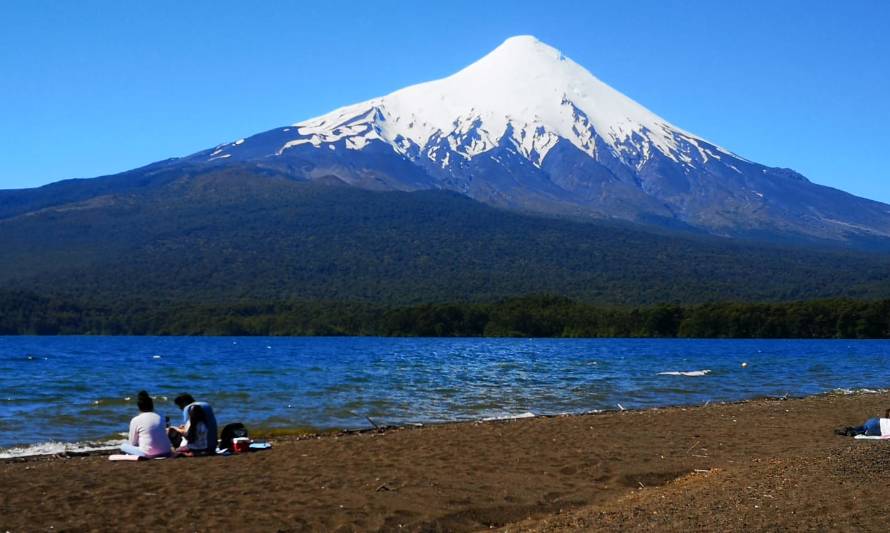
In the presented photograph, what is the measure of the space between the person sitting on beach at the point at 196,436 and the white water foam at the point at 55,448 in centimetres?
138

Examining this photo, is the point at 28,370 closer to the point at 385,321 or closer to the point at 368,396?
the point at 368,396

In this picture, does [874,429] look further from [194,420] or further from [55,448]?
[55,448]

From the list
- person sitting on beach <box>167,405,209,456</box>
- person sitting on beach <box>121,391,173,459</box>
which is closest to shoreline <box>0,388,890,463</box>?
person sitting on beach <box>121,391,173,459</box>

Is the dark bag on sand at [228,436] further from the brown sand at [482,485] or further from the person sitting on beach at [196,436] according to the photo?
the brown sand at [482,485]

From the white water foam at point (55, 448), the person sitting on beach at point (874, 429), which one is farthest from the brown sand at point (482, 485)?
the white water foam at point (55, 448)

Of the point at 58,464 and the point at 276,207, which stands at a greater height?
the point at 276,207

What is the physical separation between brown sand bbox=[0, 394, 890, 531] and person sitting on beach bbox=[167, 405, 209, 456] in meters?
0.42

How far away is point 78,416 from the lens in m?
18.4

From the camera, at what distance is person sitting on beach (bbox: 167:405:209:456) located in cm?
1298

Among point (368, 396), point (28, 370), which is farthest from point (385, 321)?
point (368, 396)

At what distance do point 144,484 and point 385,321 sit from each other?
83.0m

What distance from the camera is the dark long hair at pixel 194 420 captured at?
42.7 ft

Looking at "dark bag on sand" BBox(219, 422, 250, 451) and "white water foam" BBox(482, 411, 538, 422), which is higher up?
"dark bag on sand" BBox(219, 422, 250, 451)

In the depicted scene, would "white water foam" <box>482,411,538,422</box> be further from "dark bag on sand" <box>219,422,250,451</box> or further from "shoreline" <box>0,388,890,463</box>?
"dark bag on sand" <box>219,422,250,451</box>
